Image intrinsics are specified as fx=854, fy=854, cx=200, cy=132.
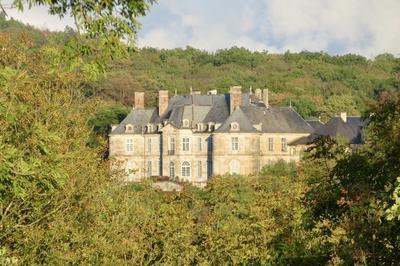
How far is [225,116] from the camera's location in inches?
2281

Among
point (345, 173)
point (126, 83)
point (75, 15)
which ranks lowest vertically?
point (345, 173)

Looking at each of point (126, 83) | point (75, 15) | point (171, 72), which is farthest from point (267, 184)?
point (171, 72)

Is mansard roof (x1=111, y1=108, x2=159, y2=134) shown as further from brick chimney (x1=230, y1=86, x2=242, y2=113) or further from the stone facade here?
brick chimney (x1=230, y1=86, x2=242, y2=113)

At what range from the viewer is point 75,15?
6586 millimetres

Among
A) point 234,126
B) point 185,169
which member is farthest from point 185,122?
point 234,126

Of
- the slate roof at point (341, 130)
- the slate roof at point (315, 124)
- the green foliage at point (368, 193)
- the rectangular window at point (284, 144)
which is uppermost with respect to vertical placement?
the slate roof at point (315, 124)

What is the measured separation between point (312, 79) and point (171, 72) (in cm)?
1869

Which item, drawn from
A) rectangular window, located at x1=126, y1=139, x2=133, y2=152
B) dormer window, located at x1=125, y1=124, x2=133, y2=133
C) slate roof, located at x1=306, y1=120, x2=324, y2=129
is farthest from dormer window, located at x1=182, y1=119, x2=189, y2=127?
slate roof, located at x1=306, y1=120, x2=324, y2=129

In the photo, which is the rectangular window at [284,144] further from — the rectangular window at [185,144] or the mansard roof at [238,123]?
the rectangular window at [185,144]

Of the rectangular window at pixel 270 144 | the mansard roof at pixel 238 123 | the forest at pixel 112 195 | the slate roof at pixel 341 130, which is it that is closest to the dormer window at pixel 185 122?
the mansard roof at pixel 238 123

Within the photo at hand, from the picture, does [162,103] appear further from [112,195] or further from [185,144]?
[112,195]

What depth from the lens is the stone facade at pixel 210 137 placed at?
5669cm

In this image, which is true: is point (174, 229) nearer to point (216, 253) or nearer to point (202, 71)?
point (216, 253)

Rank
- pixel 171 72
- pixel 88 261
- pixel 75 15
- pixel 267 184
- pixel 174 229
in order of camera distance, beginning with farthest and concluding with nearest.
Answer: pixel 171 72
pixel 267 184
pixel 174 229
pixel 88 261
pixel 75 15
